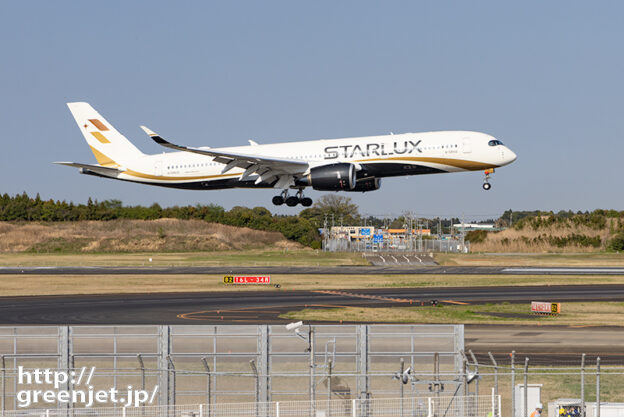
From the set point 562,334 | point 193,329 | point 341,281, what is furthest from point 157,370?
point 341,281

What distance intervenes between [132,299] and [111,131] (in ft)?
58.0

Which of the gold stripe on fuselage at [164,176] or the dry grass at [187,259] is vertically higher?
the gold stripe on fuselage at [164,176]

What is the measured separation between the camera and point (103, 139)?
226 ft

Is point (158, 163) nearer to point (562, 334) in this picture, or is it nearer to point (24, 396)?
point (562, 334)

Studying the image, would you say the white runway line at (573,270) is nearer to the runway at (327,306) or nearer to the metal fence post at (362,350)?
the runway at (327,306)

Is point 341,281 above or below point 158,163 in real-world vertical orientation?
below

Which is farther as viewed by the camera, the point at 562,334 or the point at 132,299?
the point at 132,299

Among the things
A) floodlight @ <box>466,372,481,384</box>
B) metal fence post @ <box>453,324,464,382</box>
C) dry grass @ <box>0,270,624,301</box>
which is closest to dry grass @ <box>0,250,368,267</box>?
dry grass @ <box>0,270,624,301</box>

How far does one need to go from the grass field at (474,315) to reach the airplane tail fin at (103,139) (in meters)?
24.6

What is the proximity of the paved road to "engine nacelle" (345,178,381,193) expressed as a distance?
20269 mm

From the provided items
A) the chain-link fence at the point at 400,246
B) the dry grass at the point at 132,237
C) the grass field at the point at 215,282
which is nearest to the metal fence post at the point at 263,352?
the grass field at the point at 215,282

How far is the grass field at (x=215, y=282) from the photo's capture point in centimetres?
6512

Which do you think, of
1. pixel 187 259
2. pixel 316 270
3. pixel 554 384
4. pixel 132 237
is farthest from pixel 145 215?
pixel 554 384

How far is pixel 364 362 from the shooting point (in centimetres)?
2242
